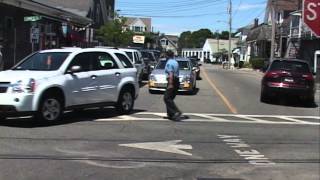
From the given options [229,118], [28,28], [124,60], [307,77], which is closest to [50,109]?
[124,60]

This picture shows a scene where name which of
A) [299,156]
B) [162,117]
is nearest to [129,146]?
[299,156]

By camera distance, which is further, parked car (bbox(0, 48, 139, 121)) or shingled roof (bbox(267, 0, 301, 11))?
shingled roof (bbox(267, 0, 301, 11))

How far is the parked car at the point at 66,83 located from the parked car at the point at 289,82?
686 cm

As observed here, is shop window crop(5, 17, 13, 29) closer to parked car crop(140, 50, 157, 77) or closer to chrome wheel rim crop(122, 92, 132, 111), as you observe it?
parked car crop(140, 50, 157, 77)

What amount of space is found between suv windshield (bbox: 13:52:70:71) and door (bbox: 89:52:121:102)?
92 cm

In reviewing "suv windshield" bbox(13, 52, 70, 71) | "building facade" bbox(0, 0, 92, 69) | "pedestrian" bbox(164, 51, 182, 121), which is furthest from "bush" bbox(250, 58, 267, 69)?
"suv windshield" bbox(13, 52, 70, 71)

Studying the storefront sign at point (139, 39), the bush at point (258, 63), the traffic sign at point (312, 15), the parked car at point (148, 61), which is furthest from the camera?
the storefront sign at point (139, 39)

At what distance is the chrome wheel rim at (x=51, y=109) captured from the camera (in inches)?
543

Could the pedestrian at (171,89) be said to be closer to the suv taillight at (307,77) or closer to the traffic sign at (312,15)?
the suv taillight at (307,77)

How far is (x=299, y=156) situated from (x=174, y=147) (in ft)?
7.28

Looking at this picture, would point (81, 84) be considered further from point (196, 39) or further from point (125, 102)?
point (196, 39)

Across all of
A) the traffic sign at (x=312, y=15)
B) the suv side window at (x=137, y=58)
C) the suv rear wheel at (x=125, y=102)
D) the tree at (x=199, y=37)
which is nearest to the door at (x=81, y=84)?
the suv rear wheel at (x=125, y=102)

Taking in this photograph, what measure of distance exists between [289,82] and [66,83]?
1041 cm

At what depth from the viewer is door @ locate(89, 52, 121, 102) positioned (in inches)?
614
